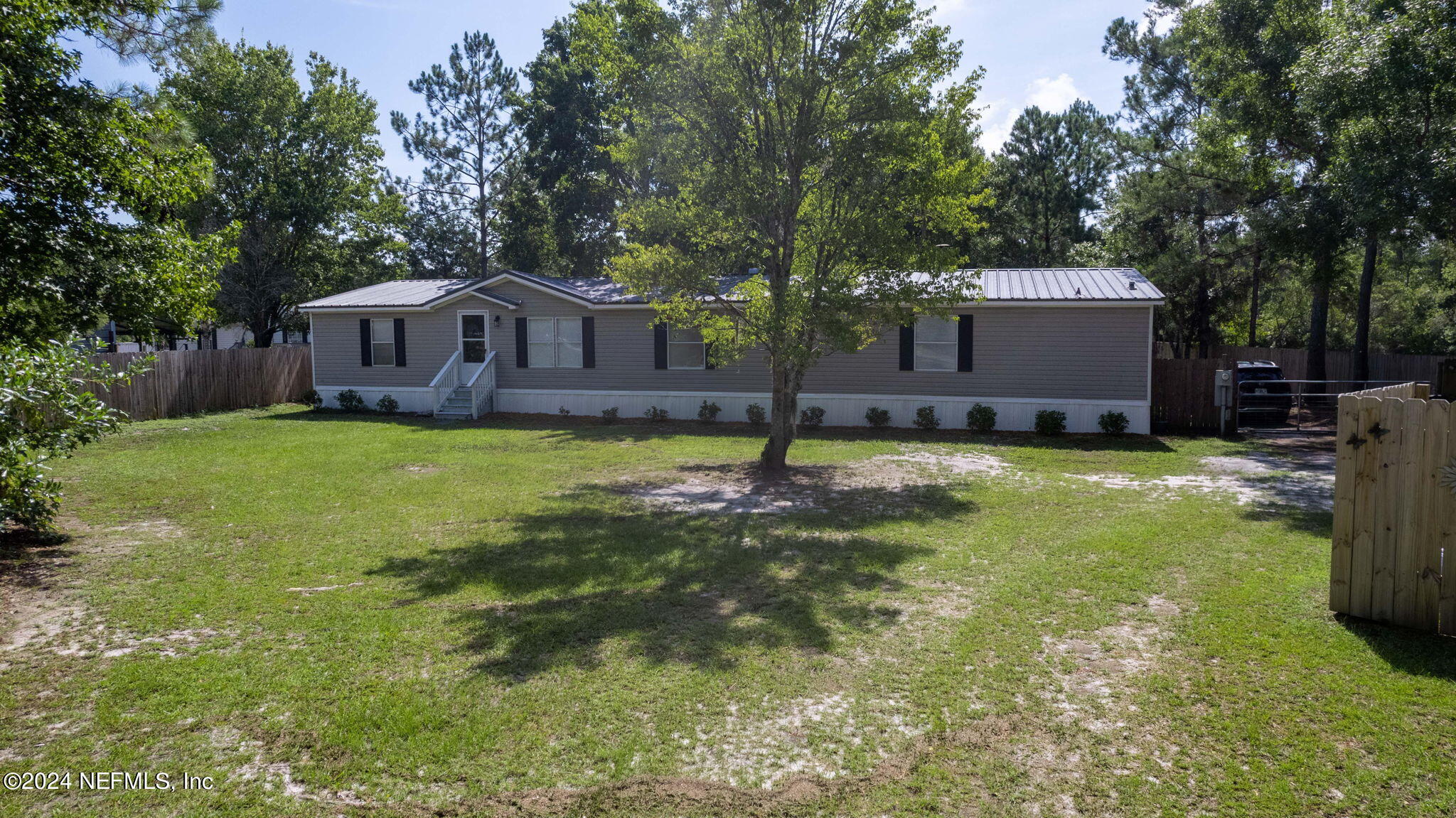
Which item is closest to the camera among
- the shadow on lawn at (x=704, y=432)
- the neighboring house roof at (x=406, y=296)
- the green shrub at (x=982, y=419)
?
the shadow on lawn at (x=704, y=432)

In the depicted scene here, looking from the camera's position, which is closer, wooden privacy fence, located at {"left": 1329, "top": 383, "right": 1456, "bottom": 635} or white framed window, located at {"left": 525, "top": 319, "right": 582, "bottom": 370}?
wooden privacy fence, located at {"left": 1329, "top": 383, "right": 1456, "bottom": 635}

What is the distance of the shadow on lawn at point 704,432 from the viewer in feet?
53.4

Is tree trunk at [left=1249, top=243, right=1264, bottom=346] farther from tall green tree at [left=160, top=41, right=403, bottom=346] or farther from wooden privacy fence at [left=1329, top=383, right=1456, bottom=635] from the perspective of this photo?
tall green tree at [left=160, top=41, right=403, bottom=346]

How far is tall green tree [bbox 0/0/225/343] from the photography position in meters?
7.74

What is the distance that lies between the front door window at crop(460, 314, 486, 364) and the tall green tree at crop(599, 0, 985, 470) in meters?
10.6

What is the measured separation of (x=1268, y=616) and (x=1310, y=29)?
13.5 meters

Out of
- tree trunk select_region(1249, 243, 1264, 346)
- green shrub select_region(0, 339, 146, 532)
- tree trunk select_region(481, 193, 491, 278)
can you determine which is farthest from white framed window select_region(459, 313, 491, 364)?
tree trunk select_region(1249, 243, 1264, 346)

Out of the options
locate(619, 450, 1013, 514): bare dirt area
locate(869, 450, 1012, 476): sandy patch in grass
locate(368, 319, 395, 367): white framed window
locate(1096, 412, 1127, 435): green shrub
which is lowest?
locate(619, 450, 1013, 514): bare dirt area

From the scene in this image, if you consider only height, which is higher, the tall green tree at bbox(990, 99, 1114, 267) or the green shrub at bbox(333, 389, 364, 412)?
the tall green tree at bbox(990, 99, 1114, 267)

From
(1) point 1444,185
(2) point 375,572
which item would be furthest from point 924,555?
(1) point 1444,185

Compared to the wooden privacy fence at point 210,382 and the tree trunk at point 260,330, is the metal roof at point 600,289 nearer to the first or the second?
the wooden privacy fence at point 210,382

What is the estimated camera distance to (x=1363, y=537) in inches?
217

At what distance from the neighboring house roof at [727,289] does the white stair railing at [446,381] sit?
1.60 meters

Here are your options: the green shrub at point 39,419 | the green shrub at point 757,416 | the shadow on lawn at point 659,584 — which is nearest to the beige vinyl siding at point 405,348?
the green shrub at point 757,416
